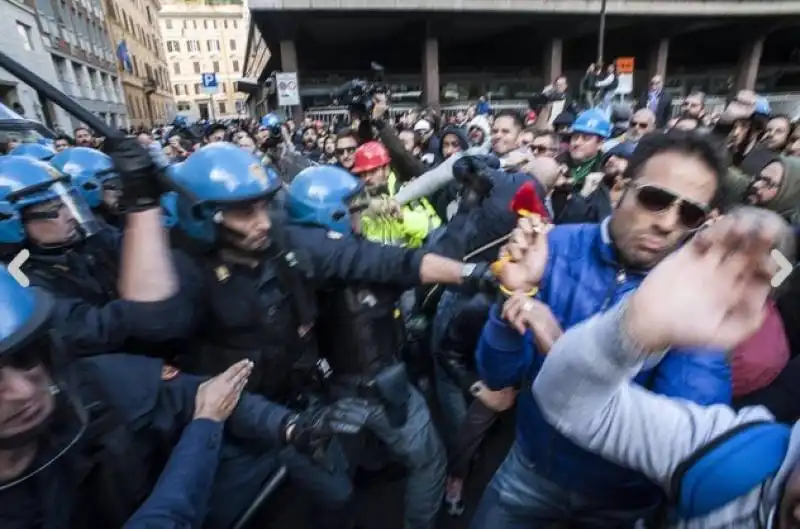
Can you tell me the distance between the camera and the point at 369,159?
11.7 feet

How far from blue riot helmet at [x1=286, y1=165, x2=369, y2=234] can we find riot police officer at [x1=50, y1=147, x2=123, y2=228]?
5.84 ft

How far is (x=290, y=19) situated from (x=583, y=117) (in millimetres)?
17221

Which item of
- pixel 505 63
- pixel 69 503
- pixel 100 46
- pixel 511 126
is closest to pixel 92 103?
pixel 100 46

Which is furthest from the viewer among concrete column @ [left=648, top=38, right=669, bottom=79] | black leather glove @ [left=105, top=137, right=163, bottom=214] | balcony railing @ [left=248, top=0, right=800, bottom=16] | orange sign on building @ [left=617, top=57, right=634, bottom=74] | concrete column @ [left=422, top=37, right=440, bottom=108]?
concrete column @ [left=648, top=38, right=669, bottom=79]

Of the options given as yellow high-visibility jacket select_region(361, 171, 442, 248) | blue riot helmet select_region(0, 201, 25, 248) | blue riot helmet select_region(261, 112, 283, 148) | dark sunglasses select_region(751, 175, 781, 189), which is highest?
blue riot helmet select_region(261, 112, 283, 148)

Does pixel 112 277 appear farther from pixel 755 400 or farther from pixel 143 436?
pixel 755 400

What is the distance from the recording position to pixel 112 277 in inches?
109

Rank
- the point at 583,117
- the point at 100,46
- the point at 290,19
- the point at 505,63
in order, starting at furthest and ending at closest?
the point at 100,46, the point at 505,63, the point at 290,19, the point at 583,117

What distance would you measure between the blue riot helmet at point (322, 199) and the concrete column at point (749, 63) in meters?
30.1

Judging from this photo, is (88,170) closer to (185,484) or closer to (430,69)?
(185,484)

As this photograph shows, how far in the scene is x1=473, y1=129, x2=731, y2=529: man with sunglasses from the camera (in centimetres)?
159

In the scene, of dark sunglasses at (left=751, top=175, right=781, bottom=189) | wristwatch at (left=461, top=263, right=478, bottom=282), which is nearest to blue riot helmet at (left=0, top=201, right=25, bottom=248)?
wristwatch at (left=461, top=263, right=478, bottom=282)

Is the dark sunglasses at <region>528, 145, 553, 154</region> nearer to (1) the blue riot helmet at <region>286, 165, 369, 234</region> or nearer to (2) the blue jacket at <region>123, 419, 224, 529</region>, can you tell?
(1) the blue riot helmet at <region>286, 165, 369, 234</region>

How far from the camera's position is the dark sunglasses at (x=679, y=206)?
1630mm
